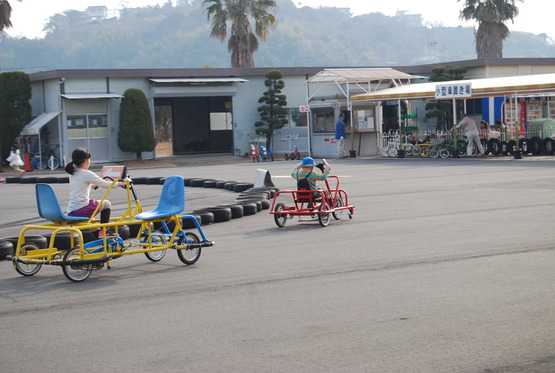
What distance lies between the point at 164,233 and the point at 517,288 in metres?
4.50

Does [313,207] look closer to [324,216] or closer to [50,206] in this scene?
[324,216]

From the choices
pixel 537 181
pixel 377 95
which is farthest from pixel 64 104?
pixel 537 181

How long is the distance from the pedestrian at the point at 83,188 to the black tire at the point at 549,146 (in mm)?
24500

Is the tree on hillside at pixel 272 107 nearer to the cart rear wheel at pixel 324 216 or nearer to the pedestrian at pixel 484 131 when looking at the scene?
the pedestrian at pixel 484 131

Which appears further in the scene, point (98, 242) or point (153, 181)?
point (153, 181)

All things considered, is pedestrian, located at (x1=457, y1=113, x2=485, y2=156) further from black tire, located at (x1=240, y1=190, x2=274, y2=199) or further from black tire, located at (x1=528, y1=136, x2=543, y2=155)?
black tire, located at (x1=240, y1=190, x2=274, y2=199)

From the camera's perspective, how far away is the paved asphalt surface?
564cm

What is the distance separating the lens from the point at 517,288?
763 centimetres

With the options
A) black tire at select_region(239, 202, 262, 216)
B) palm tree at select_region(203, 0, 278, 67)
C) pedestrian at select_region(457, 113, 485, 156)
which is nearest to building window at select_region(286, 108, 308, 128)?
pedestrian at select_region(457, 113, 485, 156)

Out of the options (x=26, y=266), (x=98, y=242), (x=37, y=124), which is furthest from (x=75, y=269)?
(x=37, y=124)

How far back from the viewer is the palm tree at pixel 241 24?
56281mm

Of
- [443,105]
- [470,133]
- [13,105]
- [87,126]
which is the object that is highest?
[13,105]

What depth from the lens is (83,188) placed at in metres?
10.1

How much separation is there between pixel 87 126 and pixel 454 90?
1745cm
